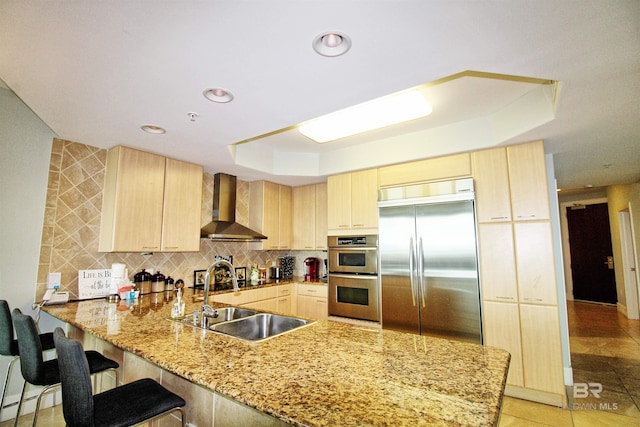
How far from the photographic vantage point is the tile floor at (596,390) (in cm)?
223

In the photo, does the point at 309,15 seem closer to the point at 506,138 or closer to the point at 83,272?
the point at 506,138

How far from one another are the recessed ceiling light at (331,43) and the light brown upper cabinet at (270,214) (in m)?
2.83

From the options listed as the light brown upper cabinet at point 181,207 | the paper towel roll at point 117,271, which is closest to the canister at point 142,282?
the paper towel roll at point 117,271

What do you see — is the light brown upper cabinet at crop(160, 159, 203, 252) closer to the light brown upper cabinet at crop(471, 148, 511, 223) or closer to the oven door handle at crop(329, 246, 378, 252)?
the oven door handle at crop(329, 246, 378, 252)

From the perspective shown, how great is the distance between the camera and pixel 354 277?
340cm

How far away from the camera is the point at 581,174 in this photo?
12.8ft

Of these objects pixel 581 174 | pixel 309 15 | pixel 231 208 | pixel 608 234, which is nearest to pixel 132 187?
pixel 231 208

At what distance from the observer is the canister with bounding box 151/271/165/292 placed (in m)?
3.07

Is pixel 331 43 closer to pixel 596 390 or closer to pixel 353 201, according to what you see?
pixel 353 201

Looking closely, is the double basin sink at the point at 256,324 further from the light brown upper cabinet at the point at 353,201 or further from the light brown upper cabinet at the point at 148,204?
the light brown upper cabinet at the point at 353,201

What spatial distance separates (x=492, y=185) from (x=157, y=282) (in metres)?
3.55

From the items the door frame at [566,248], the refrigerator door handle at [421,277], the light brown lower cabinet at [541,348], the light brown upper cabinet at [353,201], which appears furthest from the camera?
the door frame at [566,248]

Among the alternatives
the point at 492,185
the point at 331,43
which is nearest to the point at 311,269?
the point at 492,185

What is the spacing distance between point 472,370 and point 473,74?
1.91m
